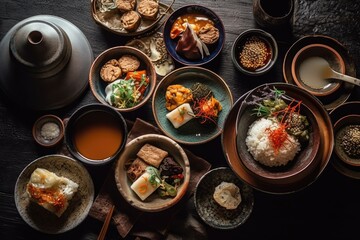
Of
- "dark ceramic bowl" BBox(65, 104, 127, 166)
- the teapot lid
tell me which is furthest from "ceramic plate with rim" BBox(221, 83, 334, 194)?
the teapot lid

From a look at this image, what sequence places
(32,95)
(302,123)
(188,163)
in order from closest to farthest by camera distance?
(302,123), (188,163), (32,95)

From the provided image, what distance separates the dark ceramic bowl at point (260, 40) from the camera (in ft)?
A: 12.3

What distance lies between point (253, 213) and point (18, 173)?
1.97 metres

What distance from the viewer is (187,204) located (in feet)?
12.2

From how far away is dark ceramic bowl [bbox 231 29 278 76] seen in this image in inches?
148

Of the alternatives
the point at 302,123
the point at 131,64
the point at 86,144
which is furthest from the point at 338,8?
the point at 86,144

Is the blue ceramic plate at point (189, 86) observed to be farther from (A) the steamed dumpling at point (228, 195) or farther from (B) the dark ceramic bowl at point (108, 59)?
(A) the steamed dumpling at point (228, 195)

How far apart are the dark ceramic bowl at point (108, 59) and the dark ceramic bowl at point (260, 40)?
690mm

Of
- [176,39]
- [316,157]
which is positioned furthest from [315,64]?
[176,39]

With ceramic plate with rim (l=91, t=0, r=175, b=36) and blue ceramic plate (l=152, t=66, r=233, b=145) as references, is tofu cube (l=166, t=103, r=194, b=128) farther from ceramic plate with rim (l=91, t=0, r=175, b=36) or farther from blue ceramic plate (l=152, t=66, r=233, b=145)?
ceramic plate with rim (l=91, t=0, r=175, b=36)

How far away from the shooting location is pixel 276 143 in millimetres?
3344

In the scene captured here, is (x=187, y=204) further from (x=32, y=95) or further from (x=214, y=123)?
(x=32, y=95)

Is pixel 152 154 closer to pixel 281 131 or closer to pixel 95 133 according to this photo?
pixel 95 133

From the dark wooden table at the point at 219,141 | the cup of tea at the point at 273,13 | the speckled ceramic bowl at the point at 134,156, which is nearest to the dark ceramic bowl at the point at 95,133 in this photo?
the speckled ceramic bowl at the point at 134,156
